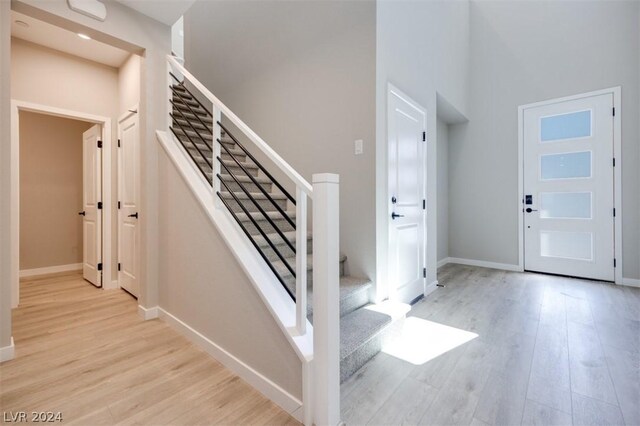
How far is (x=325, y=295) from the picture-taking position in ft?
4.43

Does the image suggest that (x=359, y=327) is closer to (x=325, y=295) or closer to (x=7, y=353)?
(x=325, y=295)

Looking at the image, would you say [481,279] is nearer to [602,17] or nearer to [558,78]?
[558,78]

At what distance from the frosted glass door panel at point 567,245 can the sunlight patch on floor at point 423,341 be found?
2.85m

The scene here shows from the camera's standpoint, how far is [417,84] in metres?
3.21

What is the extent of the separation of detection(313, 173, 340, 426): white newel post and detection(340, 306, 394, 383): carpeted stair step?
37 cm

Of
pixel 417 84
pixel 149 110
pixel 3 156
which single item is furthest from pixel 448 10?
pixel 3 156

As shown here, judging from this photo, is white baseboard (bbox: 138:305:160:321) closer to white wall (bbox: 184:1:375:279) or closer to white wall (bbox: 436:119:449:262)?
white wall (bbox: 184:1:375:279)

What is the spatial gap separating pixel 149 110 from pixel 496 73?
4986mm

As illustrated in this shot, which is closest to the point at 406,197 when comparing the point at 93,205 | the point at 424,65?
the point at 424,65

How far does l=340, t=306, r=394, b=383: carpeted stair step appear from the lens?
1791 millimetres

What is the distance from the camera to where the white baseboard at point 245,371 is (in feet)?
4.98

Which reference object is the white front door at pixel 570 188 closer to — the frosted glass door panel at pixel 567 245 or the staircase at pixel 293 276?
the frosted glass door panel at pixel 567 245

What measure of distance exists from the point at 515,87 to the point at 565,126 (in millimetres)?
931

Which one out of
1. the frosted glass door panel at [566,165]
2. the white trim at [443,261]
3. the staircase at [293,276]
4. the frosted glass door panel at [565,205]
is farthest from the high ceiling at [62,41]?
the frosted glass door panel at [565,205]
